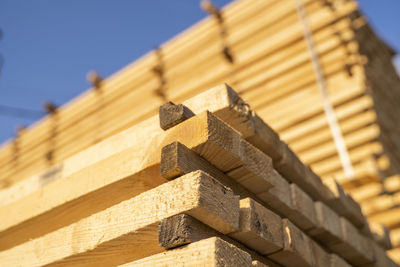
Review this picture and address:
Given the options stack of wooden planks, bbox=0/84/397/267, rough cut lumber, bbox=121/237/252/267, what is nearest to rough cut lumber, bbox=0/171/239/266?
stack of wooden planks, bbox=0/84/397/267

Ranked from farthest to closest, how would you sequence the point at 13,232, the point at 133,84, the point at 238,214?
the point at 133,84 < the point at 13,232 < the point at 238,214

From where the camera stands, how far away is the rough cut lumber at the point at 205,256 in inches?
59.6

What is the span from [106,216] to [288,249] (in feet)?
2.99

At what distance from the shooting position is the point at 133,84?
29.0 feet

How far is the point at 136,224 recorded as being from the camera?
179 centimetres

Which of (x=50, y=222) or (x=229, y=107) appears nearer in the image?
(x=229, y=107)

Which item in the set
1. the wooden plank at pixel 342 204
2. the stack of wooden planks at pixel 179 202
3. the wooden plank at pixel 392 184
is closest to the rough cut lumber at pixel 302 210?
the stack of wooden planks at pixel 179 202

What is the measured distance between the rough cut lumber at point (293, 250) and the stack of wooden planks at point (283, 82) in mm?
3079

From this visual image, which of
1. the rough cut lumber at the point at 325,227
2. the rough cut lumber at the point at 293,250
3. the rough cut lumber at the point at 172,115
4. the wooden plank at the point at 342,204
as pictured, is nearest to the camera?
the rough cut lumber at the point at 172,115

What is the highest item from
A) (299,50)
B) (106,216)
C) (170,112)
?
(299,50)

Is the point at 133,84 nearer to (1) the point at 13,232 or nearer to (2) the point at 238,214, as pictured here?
(1) the point at 13,232

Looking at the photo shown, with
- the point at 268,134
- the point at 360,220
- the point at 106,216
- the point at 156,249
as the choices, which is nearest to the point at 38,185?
the point at 106,216

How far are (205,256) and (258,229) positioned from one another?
436 mm

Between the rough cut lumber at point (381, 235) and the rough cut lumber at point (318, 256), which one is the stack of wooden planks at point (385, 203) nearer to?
the rough cut lumber at point (381, 235)
